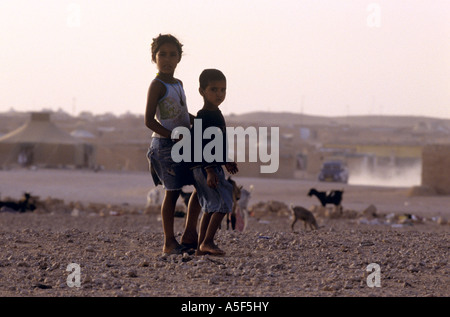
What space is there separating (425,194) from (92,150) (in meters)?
19.9

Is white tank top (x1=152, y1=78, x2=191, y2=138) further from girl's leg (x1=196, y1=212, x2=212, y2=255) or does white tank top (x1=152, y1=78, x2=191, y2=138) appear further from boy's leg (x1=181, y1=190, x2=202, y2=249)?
girl's leg (x1=196, y1=212, x2=212, y2=255)

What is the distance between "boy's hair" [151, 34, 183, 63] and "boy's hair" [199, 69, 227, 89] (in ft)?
1.27

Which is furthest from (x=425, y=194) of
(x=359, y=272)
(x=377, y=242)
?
(x=359, y=272)

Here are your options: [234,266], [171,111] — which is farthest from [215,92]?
[234,266]

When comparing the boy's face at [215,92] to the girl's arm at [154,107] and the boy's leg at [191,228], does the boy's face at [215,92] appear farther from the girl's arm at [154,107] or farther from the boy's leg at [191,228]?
the boy's leg at [191,228]

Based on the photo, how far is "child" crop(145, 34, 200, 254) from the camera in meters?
6.73

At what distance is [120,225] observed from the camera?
15.8 metres

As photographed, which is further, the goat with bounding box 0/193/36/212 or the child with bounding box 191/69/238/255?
the goat with bounding box 0/193/36/212

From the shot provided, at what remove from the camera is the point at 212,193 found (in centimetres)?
672

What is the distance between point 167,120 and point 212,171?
2.07ft

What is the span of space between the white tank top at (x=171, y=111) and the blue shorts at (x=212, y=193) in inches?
17.8

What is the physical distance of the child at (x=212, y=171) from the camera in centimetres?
666

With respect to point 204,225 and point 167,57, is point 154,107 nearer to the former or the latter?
point 167,57

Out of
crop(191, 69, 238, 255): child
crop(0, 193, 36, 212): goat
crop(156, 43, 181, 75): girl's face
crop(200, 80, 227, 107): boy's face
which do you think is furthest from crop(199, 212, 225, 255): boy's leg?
crop(0, 193, 36, 212): goat
